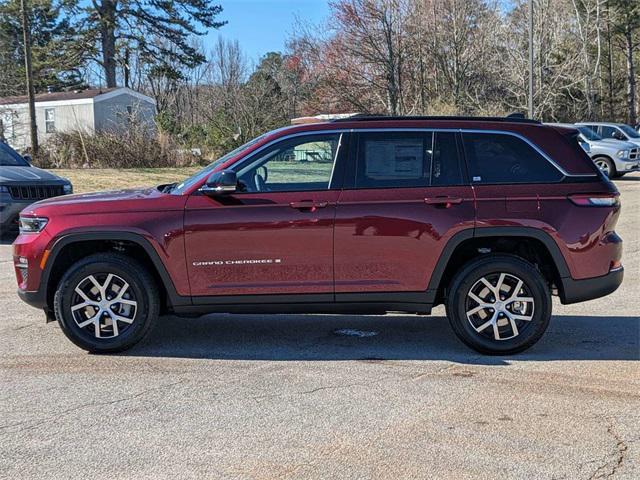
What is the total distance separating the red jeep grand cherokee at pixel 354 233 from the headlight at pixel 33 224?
18mm

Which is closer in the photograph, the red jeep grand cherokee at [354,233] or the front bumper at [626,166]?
the red jeep grand cherokee at [354,233]

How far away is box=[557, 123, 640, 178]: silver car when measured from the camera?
2284cm

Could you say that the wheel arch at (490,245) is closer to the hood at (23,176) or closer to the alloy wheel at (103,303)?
the alloy wheel at (103,303)

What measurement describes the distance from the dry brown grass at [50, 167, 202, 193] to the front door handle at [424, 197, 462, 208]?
14794 millimetres

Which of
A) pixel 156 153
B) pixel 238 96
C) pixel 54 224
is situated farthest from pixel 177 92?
pixel 54 224

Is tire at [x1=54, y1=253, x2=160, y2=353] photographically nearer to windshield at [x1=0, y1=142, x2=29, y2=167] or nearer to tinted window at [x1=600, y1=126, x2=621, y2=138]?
windshield at [x1=0, y1=142, x2=29, y2=167]

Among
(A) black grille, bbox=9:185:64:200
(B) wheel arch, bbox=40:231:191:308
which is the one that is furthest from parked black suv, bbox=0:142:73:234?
(B) wheel arch, bbox=40:231:191:308

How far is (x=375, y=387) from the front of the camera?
4.88 m

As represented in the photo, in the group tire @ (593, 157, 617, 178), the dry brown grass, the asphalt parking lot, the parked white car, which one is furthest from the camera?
the parked white car

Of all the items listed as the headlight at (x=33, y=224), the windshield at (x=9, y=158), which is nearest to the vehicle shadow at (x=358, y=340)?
the headlight at (x=33, y=224)

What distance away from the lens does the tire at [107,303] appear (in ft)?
18.1

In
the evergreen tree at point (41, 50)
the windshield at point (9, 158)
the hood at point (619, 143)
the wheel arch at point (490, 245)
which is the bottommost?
the wheel arch at point (490, 245)

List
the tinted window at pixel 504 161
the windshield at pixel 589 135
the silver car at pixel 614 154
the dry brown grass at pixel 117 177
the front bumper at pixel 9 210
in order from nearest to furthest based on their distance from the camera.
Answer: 1. the tinted window at pixel 504 161
2. the front bumper at pixel 9 210
3. the dry brown grass at pixel 117 177
4. the silver car at pixel 614 154
5. the windshield at pixel 589 135

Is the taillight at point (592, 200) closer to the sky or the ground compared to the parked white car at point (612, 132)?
closer to the ground
